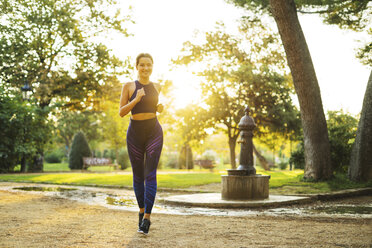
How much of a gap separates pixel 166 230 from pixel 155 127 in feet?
4.39

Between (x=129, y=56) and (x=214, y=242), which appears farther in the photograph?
(x=129, y=56)

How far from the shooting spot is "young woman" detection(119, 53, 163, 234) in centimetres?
510

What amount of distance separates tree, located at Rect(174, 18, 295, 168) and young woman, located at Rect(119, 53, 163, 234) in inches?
809

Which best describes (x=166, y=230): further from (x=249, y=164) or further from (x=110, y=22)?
(x=110, y=22)

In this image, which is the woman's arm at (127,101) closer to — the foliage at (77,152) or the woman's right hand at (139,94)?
the woman's right hand at (139,94)

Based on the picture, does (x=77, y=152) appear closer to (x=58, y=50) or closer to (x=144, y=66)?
(x=58, y=50)

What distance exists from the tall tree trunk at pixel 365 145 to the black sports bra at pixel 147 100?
9.32 meters

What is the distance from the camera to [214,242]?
4.54 metres

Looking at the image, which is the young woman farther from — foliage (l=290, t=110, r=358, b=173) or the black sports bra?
foliage (l=290, t=110, r=358, b=173)

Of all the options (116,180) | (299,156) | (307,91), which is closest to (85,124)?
(116,180)

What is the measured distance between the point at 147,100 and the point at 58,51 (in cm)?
2315

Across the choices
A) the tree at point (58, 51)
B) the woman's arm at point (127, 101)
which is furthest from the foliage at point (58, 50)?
the woman's arm at point (127, 101)

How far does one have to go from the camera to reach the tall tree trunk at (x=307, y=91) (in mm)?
12320

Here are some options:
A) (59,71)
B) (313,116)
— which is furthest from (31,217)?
(59,71)
